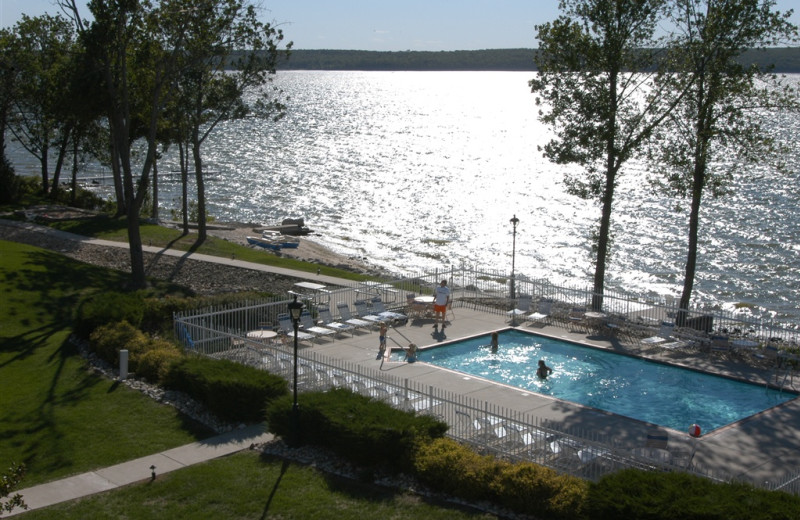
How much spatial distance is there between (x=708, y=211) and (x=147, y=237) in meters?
58.7

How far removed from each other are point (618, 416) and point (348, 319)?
10.7 meters

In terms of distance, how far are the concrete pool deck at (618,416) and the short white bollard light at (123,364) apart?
18.4ft

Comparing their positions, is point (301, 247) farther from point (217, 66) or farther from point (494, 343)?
point (494, 343)

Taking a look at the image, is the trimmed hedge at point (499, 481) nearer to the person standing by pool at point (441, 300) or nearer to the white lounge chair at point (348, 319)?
the white lounge chair at point (348, 319)

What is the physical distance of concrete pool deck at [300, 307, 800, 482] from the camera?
53.8 ft

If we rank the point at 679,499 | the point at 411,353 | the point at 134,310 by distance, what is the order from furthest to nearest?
the point at 134,310
the point at 411,353
the point at 679,499

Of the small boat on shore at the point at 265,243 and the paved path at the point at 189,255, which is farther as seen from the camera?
the small boat on shore at the point at 265,243

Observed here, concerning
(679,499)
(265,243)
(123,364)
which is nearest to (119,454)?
(123,364)

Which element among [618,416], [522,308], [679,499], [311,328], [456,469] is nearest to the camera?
[679,499]

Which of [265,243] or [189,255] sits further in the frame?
[265,243]

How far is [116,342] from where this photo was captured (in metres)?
21.9

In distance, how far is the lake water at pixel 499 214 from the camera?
56.4 meters

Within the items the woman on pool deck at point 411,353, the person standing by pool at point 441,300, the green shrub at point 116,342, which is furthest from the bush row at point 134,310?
the person standing by pool at point 441,300

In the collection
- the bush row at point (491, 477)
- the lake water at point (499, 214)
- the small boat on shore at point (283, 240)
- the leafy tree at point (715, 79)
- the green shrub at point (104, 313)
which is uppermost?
the leafy tree at point (715, 79)
